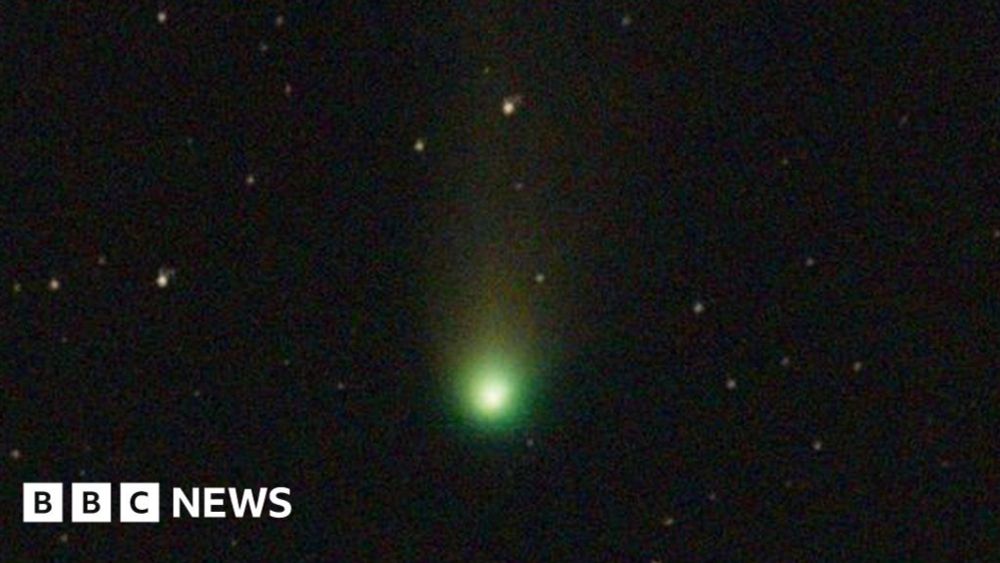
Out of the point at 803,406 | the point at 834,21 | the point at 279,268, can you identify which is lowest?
the point at 803,406

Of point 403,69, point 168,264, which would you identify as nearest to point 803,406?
point 403,69

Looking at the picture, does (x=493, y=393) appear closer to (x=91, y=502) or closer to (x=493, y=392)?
(x=493, y=392)

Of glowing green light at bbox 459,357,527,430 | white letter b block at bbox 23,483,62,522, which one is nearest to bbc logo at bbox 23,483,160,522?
white letter b block at bbox 23,483,62,522

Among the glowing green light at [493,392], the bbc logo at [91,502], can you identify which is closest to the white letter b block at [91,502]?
the bbc logo at [91,502]

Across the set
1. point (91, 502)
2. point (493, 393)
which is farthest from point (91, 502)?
point (493, 393)

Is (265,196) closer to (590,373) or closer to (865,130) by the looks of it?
(590,373)

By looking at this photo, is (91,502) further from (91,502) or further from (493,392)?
(493,392)

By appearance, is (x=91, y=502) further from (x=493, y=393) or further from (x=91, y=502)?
(x=493, y=393)

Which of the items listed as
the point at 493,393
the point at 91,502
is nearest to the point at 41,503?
the point at 91,502
